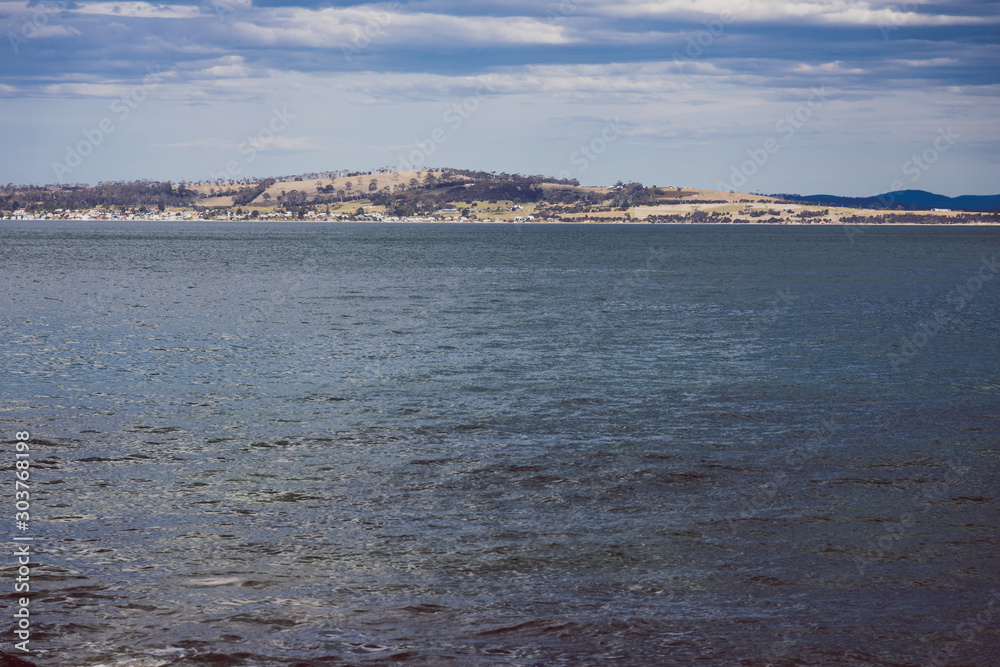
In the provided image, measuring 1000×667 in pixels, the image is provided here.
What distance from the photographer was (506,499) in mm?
20016

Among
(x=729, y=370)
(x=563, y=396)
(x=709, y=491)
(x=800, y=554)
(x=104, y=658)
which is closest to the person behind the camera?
(x=104, y=658)

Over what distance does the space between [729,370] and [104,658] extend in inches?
1191

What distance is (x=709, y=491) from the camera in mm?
20641

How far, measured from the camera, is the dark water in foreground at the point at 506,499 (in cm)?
1348

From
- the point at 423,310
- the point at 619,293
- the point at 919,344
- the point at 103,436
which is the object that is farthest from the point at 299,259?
the point at 103,436

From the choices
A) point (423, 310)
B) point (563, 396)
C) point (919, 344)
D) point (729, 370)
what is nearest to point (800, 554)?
point (563, 396)

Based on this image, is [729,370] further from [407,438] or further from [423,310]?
[423,310]

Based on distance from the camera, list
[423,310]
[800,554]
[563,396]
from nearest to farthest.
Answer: [800,554] → [563,396] → [423,310]

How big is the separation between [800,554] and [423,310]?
1949 inches

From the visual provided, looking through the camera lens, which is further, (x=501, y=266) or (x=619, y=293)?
(x=501, y=266)

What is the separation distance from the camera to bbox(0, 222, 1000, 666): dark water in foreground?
44.2ft

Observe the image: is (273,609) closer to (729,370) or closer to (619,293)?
(729,370)

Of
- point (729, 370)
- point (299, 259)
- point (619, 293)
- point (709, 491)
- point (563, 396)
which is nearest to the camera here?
point (709, 491)

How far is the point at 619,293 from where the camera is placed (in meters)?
83.6
